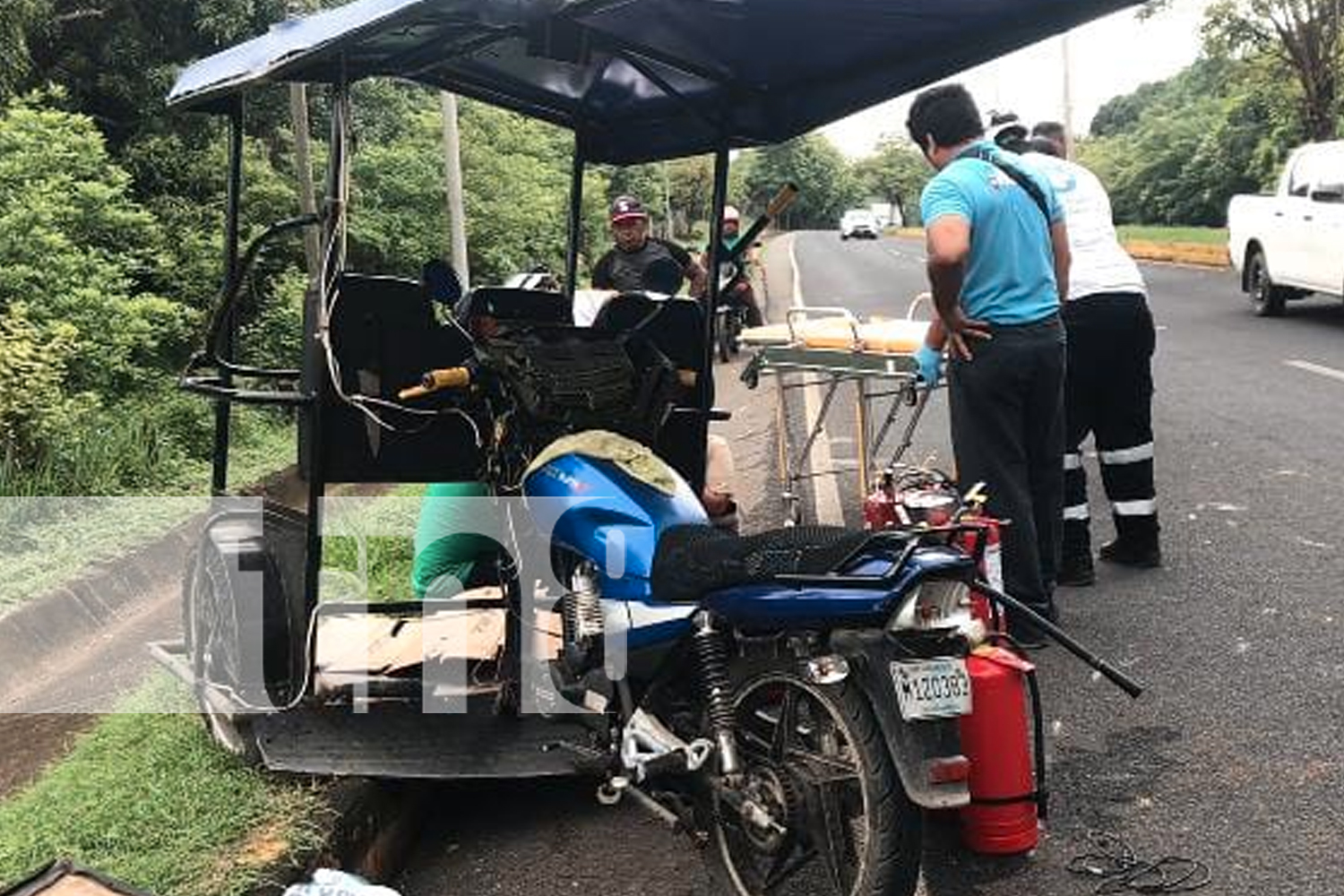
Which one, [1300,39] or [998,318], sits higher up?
[1300,39]

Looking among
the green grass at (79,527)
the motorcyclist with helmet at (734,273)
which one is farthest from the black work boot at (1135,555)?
the green grass at (79,527)

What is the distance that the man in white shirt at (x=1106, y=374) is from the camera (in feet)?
19.5

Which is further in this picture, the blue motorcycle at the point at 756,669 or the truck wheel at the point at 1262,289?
the truck wheel at the point at 1262,289

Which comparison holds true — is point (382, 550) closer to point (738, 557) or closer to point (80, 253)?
point (738, 557)

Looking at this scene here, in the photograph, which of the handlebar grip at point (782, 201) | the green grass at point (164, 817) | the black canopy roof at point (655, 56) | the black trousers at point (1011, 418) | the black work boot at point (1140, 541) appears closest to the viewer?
the green grass at point (164, 817)

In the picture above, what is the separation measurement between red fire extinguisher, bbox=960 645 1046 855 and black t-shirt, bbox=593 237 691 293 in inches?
152

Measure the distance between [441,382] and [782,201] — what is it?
1319mm

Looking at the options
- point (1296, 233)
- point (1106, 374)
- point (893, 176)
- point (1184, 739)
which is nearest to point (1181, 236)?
point (1296, 233)

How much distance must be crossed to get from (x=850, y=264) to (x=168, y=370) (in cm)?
2869

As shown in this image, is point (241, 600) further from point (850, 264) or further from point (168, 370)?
point (850, 264)

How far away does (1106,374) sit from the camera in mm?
6027

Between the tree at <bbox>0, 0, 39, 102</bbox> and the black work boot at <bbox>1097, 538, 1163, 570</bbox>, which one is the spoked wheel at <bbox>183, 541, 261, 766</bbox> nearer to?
the black work boot at <bbox>1097, 538, 1163, 570</bbox>

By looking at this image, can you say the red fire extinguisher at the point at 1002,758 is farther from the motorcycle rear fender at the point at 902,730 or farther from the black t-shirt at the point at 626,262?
the black t-shirt at the point at 626,262

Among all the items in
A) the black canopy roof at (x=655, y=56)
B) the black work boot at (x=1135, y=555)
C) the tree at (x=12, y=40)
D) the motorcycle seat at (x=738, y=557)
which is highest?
the tree at (x=12, y=40)
